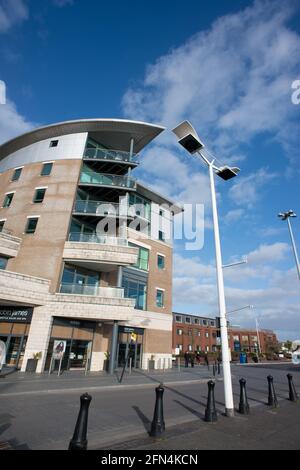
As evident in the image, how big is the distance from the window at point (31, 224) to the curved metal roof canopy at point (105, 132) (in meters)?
9.74

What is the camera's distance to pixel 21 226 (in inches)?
896

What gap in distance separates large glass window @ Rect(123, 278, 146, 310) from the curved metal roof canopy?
14624 millimetres

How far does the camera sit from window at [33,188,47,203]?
78.7 ft

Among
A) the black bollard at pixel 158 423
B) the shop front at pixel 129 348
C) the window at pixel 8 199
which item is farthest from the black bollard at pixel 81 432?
the window at pixel 8 199

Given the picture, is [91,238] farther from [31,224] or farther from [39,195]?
[39,195]

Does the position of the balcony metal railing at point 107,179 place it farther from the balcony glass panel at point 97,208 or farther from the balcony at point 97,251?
the balcony at point 97,251

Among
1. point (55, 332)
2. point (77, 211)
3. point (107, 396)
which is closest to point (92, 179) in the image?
point (77, 211)

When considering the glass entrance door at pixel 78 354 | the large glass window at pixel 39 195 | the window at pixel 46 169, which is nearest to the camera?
the glass entrance door at pixel 78 354

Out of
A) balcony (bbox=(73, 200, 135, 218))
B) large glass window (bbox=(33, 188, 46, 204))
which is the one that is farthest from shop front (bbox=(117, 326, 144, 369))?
large glass window (bbox=(33, 188, 46, 204))

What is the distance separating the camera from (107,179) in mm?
25000

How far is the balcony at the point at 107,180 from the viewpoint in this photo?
80.5ft

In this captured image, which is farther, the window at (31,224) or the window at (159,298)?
the window at (159,298)
